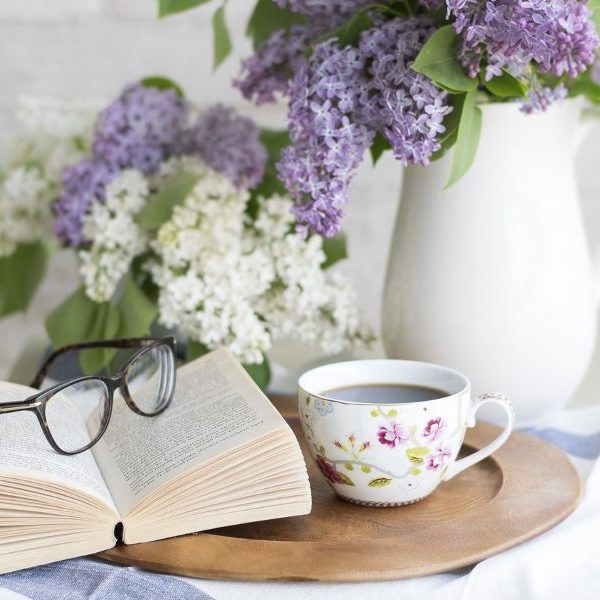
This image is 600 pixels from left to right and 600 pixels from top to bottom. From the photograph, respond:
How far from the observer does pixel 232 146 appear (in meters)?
0.87

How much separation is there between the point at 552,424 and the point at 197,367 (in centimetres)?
32

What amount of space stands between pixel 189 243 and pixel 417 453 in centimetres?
31

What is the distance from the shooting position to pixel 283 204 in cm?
83

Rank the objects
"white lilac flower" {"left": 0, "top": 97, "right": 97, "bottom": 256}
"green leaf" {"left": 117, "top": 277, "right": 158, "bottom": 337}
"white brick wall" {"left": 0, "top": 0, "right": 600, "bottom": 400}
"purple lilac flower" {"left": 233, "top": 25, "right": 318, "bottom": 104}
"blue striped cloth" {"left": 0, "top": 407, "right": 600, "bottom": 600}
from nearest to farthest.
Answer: "blue striped cloth" {"left": 0, "top": 407, "right": 600, "bottom": 600}
"purple lilac flower" {"left": 233, "top": 25, "right": 318, "bottom": 104}
"green leaf" {"left": 117, "top": 277, "right": 158, "bottom": 337}
"white lilac flower" {"left": 0, "top": 97, "right": 97, "bottom": 256}
"white brick wall" {"left": 0, "top": 0, "right": 600, "bottom": 400}

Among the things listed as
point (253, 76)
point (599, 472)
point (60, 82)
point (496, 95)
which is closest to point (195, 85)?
point (60, 82)

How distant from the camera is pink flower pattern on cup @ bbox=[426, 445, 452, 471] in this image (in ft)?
1.95

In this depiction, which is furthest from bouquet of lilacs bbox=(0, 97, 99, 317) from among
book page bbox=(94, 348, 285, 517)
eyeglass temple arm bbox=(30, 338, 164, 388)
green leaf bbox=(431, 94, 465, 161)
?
green leaf bbox=(431, 94, 465, 161)

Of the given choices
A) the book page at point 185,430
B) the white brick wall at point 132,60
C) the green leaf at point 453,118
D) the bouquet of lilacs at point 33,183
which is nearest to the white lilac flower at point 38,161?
the bouquet of lilacs at point 33,183

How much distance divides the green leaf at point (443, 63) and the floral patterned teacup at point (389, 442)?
0.64 ft

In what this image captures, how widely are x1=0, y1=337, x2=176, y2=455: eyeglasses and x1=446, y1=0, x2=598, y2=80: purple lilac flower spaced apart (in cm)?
30

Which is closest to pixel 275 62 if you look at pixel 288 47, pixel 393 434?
pixel 288 47

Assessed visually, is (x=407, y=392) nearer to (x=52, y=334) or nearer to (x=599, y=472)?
(x=599, y=472)

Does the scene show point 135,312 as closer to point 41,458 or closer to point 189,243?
point 189,243

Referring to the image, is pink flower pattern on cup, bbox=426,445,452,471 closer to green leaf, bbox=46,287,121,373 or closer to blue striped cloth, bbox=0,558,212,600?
blue striped cloth, bbox=0,558,212,600
